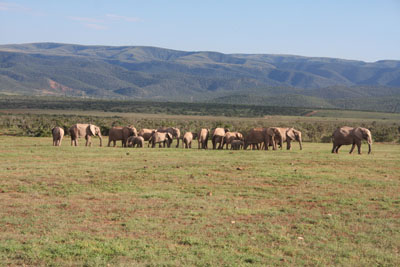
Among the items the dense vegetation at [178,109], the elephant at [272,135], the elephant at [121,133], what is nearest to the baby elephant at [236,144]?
the elephant at [272,135]

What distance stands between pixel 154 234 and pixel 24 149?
1939cm

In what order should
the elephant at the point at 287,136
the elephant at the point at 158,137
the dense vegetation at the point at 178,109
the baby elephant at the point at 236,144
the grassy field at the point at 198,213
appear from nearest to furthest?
the grassy field at the point at 198,213 → the elephant at the point at 287,136 → the baby elephant at the point at 236,144 → the elephant at the point at 158,137 → the dense vegetation at the point at 178,109

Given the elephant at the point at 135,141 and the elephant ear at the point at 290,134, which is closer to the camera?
the elephant ear at the point at 290,134

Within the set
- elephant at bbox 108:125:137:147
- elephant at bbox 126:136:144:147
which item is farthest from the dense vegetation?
elephant at bbox 126:136:144:147

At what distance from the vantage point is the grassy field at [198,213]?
9.93 meters

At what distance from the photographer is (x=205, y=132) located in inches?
1399


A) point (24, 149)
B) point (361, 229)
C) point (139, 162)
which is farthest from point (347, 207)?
point (24, 149)

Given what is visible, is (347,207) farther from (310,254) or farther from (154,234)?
(154,234)

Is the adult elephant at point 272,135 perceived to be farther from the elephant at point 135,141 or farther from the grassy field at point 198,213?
the grassy field at point 198,213

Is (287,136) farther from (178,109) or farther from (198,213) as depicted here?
(178,109)

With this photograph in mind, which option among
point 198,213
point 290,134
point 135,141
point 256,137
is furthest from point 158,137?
point 198,213

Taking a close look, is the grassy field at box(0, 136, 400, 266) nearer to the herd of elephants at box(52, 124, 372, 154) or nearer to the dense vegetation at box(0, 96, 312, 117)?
Answer: the herd of elephants at box(52, 124, 372, 154)

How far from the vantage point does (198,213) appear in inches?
519

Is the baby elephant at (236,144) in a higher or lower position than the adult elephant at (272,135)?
lower
